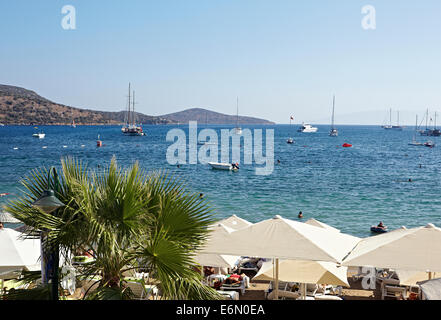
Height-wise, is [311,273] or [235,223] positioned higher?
[235,223]

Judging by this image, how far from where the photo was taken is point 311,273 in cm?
944

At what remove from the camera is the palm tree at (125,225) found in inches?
185

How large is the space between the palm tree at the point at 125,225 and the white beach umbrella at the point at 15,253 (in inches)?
153

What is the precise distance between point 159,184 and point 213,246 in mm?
4532

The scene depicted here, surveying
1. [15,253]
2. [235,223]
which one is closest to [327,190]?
[235,223]

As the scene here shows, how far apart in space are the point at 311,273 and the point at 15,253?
580 centimetres

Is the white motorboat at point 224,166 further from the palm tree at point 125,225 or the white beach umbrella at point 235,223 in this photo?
the palm tree at point 125,225

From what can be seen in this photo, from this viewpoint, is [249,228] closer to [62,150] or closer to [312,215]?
[312,215]

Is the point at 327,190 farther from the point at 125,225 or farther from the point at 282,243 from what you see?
the point at 125,225

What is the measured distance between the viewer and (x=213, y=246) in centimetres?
945

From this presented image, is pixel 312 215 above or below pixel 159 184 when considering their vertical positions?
below

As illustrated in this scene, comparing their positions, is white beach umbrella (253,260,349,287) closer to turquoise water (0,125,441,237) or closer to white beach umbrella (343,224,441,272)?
white beach umbrella (343,224,441,272)

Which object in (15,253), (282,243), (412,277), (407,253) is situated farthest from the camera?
(412,277)
